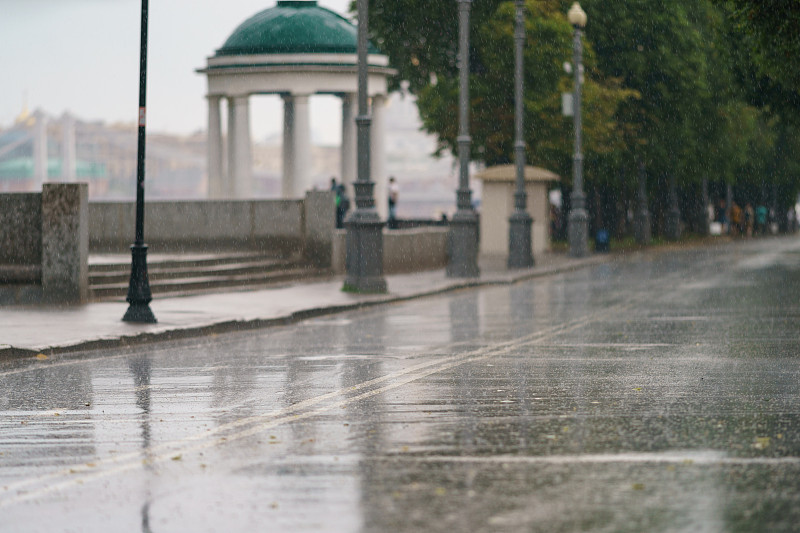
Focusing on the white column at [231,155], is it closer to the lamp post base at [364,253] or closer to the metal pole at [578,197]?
the metal pole at [578,197]

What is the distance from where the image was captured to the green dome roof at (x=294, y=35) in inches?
1839

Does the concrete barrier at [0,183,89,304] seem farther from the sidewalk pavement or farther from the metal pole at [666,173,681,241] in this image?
the metal pole at [666,173,681,241]

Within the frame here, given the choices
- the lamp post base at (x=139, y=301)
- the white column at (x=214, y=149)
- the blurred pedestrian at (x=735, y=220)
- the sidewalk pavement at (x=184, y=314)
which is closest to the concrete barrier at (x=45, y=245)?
the sidewalk pavement at (x=184, y=314)

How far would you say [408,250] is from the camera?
37.6 m

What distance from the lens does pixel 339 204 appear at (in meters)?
46.3

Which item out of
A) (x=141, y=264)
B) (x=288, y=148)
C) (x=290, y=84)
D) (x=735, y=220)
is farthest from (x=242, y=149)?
(x=735, y=220)

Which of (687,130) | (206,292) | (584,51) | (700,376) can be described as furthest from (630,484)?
(687,130)

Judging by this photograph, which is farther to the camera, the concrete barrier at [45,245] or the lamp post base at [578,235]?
the lamp post base at [578,235]

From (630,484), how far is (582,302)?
17978 millimetres

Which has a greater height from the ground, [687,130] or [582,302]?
[687,130]

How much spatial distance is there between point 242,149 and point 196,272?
63.1 ft

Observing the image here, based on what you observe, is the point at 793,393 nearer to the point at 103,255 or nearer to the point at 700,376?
the point at 700,376

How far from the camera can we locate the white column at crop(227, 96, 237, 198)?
158ft

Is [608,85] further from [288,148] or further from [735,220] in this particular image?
[735,220]
